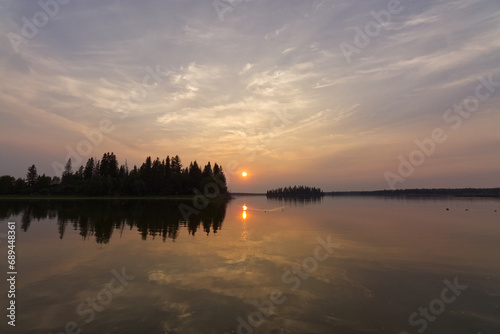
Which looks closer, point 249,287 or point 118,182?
point 249,287

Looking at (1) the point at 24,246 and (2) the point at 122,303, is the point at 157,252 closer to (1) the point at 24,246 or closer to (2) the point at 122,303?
(2) the point at 122,303

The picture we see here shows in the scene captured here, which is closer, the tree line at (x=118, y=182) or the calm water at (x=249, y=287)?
the calm water at (x=249, y=287)

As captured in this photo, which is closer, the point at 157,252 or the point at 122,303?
the point at 122,303

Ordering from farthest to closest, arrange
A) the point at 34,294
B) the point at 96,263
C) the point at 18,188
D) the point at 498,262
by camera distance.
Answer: the point at 18,188 < the point at 498,262 < the point at 96,263 < the point at 34,294

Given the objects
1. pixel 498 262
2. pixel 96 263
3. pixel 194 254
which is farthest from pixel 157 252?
pixel 498 262

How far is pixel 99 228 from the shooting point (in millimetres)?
35500

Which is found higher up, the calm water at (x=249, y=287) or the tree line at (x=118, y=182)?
the tree line at (x=118, y=182)

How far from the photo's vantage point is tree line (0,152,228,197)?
144625 mm

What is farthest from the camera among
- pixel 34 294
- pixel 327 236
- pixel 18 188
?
pixel 18 188

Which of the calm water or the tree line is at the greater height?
the tree line

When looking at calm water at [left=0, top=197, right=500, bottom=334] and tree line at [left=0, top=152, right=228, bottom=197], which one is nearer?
calm water at [left=0, top=197, right=500, bottom=334]

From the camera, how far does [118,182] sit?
147m

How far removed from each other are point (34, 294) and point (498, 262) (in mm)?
31761

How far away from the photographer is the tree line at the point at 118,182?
144625mm
